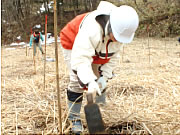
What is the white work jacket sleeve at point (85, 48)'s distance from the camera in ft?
5.00

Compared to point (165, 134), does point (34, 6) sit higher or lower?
higher

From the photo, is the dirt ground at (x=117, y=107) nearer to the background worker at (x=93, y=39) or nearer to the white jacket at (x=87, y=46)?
the background worker at (x=93, y=39)

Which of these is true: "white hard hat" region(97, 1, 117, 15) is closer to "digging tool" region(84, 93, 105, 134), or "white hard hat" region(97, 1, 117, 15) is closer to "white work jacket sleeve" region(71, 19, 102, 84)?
"white work jacket sleeve" region(71, 19, 102, 84)

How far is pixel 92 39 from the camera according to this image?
157cm

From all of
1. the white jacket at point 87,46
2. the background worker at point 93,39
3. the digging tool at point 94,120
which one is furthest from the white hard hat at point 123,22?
the digging tool at point 94,120

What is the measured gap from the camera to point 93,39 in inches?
62.1

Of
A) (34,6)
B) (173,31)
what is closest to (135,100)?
(173,31)

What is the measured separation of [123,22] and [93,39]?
0.27 metres

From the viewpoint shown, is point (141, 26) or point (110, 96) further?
point (141, 26)

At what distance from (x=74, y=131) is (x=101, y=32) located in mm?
883

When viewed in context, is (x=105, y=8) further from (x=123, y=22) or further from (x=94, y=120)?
(x=94, y=120)

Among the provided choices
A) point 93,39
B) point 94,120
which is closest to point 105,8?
point 93,39

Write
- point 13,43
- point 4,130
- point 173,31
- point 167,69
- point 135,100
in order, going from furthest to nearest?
point 13,43
point 173,31
point 167,69
point 135,100
point 4,130

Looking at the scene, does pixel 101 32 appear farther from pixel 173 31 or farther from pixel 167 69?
pixel 173 31
